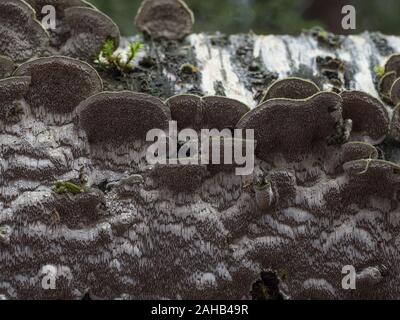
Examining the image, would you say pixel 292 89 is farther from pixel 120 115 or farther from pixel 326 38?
pixel 326 38

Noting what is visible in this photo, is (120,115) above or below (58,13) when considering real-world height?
below

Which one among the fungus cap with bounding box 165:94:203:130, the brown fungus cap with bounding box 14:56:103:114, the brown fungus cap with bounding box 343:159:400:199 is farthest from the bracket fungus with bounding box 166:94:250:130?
the brown fungus cap with bounding box 343:159:400:199

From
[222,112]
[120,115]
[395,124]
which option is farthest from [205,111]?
[395,124]

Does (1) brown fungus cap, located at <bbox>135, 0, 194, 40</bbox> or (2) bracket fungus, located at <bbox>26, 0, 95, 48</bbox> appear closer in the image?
(2) bracket fungus, located at <bbox>26, 0, 95, 48</bbox>

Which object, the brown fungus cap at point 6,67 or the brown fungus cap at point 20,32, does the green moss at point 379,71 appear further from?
the brown fungus cap at point 6,67

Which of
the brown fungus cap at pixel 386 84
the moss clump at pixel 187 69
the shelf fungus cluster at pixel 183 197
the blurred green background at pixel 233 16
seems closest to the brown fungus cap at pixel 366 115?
the shelf fungus cluster at pixel 183 197

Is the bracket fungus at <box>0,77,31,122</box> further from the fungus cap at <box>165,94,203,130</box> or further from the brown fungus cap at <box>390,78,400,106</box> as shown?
the brown fungus cap at <box>390,78,400,106</box>

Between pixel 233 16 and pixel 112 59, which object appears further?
pixel 233 16

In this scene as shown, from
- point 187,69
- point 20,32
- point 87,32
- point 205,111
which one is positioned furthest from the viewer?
point 187,69
